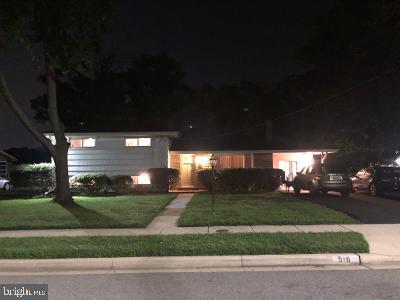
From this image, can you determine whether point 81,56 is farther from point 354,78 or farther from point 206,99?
point 206,99

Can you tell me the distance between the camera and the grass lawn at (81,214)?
13.6 meters

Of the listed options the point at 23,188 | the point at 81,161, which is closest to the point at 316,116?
the point at 81,161

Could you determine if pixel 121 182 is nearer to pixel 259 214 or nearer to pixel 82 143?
pixel 82 143

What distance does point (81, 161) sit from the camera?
2786 centimetres

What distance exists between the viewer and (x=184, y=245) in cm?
1029

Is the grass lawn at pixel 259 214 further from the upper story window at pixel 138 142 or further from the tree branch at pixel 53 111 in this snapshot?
the upper story window at pixel 138 142

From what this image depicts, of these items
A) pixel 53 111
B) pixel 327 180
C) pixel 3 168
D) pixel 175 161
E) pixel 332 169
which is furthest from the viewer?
pixel 3 168

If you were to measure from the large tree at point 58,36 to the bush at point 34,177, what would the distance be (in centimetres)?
816

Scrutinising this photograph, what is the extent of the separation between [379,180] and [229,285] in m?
16.6

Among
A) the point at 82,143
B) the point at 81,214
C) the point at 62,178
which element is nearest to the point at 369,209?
the point at 81,214

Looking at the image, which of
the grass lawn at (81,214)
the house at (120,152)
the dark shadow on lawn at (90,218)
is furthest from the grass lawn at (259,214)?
the house at (120,152)

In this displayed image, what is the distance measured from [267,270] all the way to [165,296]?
2.43 meters

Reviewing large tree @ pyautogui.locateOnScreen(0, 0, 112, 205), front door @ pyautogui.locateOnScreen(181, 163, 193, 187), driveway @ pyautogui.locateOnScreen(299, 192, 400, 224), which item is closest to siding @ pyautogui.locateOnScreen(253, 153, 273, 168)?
front door @ pyautogui.locateOnScreen(181, 163, 193, 187)

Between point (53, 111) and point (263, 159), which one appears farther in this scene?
point (263, 159)
